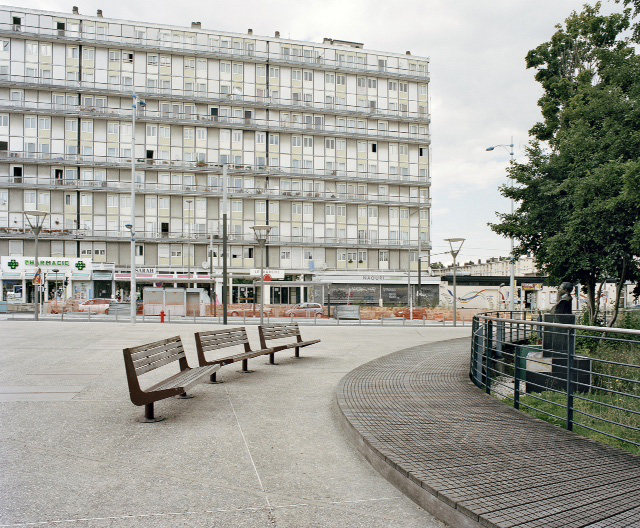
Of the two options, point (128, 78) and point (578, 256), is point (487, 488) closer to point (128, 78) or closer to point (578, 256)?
point (578, 256)

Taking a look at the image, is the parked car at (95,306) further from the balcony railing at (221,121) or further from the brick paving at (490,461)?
the brick paving at (490,461)

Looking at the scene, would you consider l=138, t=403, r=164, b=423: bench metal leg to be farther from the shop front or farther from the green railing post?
the shop front

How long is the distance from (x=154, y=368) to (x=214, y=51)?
60.9 meters

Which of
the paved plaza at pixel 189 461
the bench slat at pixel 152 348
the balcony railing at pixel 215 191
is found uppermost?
the balcony railing at pixel 215 191

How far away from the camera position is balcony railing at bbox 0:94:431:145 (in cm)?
5766

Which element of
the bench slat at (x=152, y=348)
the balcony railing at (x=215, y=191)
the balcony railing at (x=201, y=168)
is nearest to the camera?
the bench slat at (x=152, y=348)

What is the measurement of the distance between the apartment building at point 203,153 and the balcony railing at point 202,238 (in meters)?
0.18

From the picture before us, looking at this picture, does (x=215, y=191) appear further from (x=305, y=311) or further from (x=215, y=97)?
(x=305, y=311)

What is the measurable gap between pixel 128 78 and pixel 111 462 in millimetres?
61709

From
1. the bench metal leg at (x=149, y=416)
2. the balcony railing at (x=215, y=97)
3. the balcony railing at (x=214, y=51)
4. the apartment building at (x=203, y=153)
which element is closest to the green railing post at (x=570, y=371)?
the bench metal leg at (x=149, y=416)

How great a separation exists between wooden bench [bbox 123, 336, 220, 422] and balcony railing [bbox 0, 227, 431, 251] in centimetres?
5046

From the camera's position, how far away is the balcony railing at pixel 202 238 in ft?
186

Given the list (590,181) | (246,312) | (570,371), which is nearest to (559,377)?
(570,371)

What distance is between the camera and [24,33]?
56.8m
